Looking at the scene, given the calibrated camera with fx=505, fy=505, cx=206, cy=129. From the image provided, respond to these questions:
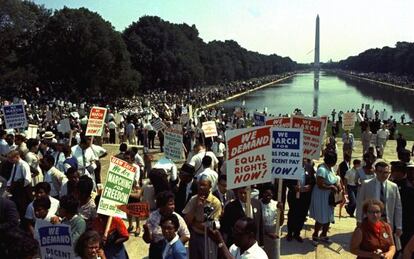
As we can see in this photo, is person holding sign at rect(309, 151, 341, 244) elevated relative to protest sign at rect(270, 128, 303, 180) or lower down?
lower down

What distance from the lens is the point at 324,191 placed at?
9.02m

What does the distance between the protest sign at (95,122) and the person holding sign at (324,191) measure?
5551 millimetres

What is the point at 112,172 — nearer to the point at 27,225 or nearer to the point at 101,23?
the point at 27,225

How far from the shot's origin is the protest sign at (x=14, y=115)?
14.5 meters

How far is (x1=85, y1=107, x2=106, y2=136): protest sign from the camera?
12.0 meters

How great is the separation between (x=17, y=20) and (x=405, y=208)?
5721 centimetres

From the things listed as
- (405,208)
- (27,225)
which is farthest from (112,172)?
(405,208)

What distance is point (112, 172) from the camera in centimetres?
666

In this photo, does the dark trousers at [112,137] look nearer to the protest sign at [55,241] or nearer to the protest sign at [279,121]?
the protest sign at [279,121]

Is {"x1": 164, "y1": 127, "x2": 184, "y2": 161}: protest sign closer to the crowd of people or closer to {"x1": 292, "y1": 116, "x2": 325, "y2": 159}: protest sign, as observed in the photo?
the crowd of people

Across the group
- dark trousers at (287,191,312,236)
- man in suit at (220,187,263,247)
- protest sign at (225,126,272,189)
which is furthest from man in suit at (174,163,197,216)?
dark trousers at (287,191,312,236)

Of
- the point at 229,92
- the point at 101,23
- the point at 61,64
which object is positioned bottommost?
the point at 229,92

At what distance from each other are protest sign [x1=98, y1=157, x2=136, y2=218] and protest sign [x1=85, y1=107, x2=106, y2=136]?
5350 millimetres

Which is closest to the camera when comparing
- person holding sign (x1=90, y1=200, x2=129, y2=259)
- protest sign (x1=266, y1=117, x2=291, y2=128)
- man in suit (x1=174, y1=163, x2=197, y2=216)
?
person holding sign (x1=90, y1=200, x2=129, y2=259)
